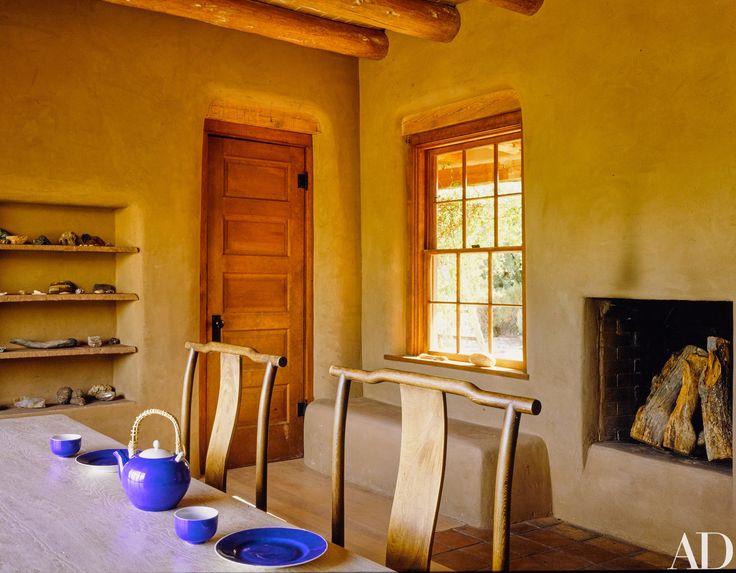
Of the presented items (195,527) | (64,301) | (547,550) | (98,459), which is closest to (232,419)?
(98,459)

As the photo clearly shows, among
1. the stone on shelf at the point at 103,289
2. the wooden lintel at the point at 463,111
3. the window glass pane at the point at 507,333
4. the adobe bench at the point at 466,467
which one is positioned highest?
the wooden lintel at the point at 463,111

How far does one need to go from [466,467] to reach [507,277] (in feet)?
4.29

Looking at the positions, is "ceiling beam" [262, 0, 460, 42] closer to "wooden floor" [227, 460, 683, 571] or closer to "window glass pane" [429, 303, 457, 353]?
"window glass pane" [429, 303, 457, 353]

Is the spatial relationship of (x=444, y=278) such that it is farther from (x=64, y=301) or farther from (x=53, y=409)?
(x=53, y=409)

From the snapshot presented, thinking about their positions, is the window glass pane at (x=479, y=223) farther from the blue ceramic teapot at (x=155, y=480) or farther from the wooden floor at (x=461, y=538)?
the blue ceramic teapot at (x=155, y=480)

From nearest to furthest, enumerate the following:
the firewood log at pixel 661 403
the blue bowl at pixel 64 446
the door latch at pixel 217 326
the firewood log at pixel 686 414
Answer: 1. the blue bowl at pixel 64 446
2. the firewood log at pixel 686 414
3. the firewood log at pixel 661 403
4. the door latch at pixel 217 326

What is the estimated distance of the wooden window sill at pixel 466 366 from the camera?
4.55 metres

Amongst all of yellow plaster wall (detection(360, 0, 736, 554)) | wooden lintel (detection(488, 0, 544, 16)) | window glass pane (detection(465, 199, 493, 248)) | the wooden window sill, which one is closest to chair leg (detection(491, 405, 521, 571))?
yellow plaster wall (detection(360, 0, 736, 554))

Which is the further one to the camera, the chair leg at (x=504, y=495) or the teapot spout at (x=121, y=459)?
the teapot spout at (x=121, y=459)

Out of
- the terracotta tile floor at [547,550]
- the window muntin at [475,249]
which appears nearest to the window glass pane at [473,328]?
the window muntin at [475,249]

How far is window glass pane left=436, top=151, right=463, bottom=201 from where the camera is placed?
517cm

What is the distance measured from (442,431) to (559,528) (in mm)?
2559

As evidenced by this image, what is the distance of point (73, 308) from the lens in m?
4.83

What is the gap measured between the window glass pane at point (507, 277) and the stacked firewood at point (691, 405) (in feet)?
3.39
